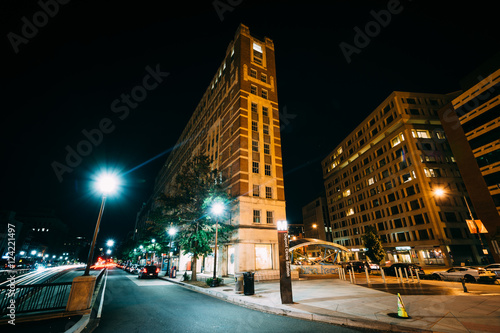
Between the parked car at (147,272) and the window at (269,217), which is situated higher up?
the window at (269,217)

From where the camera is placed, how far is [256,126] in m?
31.6

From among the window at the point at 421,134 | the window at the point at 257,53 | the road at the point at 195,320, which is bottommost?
the road at the point at 195,320

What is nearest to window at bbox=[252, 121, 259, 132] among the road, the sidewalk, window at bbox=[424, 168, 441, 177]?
the sidewalk

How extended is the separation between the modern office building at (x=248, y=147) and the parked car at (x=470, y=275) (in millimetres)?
16526

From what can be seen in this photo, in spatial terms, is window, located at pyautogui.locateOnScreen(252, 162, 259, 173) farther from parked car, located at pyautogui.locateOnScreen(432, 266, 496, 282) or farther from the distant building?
the distant building

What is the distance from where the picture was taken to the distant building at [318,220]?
84375 millimetres

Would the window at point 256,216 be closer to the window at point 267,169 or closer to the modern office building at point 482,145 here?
the window at point 267,169

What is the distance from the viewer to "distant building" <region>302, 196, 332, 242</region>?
84375 millimetres

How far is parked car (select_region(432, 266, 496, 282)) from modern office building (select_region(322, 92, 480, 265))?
16.0 metres

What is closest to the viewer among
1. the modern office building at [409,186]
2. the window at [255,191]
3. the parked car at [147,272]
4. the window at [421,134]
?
the parked car at [147,272]

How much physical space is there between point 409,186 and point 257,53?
4300cm

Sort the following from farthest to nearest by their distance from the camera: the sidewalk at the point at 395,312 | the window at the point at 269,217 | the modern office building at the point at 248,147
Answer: the window at the point at 269,217
the modern office building at the point at 248,147
the sidewalk at the point at 395,312

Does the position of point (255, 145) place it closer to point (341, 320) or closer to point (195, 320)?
point (195, 320)

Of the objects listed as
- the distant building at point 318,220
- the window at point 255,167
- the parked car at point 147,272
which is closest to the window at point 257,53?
the window at point 255,167
